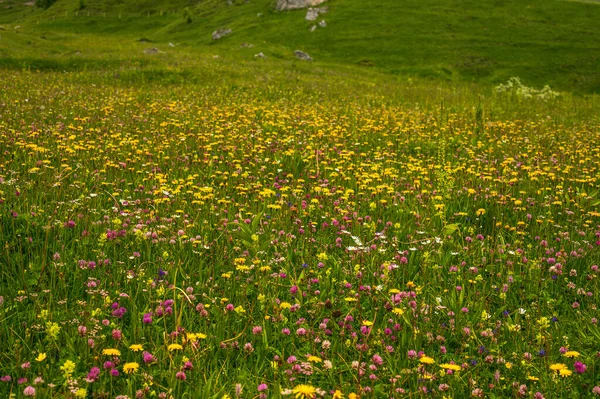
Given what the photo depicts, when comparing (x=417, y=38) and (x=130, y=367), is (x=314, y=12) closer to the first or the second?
(x=417, y=38)

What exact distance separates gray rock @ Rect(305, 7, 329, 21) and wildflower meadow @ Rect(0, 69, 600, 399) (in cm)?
6249

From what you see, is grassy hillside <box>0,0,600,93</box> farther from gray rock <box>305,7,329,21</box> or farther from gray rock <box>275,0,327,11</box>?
gray rock <box>275,0,327,11</box>

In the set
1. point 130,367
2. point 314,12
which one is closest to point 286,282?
point 130,367

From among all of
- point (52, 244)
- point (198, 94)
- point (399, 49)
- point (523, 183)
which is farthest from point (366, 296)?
point (399, 49)

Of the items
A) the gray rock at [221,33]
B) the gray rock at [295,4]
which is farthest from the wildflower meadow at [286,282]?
the gray rock at [295,4]

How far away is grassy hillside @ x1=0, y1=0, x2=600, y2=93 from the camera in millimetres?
46500

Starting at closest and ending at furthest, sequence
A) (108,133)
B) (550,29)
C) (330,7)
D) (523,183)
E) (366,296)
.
Result: (366,296) < (523,183) < (108,133) < (550,29) < (330,7)

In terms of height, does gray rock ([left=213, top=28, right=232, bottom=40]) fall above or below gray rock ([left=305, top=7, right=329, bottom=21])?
below

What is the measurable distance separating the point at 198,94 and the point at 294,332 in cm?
1623

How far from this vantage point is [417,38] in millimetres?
57781

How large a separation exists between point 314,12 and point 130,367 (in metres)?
71.5

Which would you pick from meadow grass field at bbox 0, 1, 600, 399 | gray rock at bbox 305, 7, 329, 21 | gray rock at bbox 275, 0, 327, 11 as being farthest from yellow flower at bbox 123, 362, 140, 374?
gray rock at bbox 275, 0, 327, 11

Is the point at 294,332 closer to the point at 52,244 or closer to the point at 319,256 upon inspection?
the point at 319,256

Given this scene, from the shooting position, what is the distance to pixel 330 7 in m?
70.8
